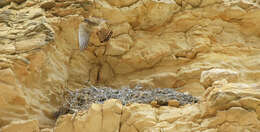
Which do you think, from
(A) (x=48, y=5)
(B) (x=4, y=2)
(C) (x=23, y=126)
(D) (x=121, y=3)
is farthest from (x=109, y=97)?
(B) (x=4, y=2)

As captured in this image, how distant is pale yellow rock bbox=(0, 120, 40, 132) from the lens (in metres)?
3.28

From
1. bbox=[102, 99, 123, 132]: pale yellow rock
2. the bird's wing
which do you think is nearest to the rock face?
bbox=[102, 99, 123, 132]: pale yellow rock

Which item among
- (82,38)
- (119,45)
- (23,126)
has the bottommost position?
(23,126)

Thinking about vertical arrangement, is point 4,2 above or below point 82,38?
above

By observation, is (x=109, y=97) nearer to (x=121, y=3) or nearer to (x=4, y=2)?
(x=121, y=3)

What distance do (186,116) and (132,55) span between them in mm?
2404

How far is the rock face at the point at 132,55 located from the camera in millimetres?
3254

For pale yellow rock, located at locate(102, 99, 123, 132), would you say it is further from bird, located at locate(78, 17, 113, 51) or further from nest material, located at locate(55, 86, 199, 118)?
bird, located at locate(78, 17, 113, 51)

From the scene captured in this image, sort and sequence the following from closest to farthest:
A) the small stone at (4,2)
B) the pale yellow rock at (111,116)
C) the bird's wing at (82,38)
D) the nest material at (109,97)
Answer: the pale yellow rock at (111,116), the nest material at (109,97), the bird's wing at (82,38), the small stone at (4,2)

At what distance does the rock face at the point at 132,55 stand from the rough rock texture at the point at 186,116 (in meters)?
0.01

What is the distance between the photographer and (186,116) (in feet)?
10.0

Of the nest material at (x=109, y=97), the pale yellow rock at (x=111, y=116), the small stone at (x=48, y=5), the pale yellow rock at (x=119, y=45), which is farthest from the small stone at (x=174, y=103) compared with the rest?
the small stone at (x=48, y=5)

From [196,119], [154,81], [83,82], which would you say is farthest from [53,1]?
[196,119]

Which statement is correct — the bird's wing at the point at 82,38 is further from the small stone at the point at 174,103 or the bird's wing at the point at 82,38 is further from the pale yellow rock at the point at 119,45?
the small stone at the point at 174,103
